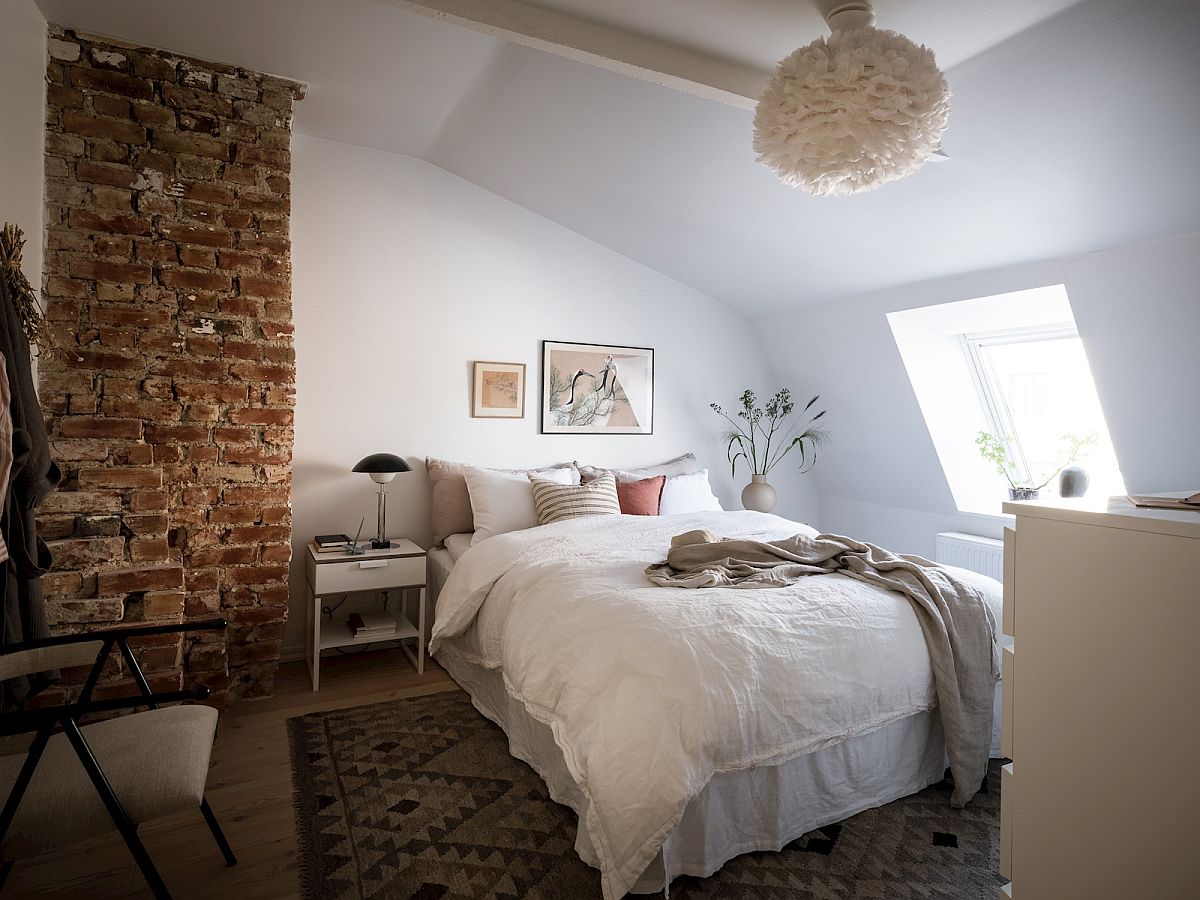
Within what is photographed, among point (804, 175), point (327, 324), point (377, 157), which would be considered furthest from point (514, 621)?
point (377, 157)

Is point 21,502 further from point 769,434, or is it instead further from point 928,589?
point 769,434

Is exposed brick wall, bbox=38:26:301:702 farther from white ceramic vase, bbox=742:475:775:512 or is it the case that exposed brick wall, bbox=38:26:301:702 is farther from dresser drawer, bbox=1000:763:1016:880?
white ceramic vase, bbox=742:475:775:512

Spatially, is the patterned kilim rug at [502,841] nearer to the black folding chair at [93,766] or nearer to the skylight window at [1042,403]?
the black folding chair at [93,766]

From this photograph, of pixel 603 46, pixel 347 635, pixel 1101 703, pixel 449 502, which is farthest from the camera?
pixel 449 502

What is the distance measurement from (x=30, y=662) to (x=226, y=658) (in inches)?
43.7

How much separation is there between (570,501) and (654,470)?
105 centimetres

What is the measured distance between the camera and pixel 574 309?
14.5ft

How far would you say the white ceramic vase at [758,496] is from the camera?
15.6 feet

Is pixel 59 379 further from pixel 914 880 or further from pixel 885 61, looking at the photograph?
pixel 914 880

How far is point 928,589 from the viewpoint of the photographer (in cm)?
247

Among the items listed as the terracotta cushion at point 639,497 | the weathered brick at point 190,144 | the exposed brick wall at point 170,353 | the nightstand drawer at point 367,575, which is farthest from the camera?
the terracotta cushion at point 639,497

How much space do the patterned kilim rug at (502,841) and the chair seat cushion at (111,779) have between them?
1.68ft

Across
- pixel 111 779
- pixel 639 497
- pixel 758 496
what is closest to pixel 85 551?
pixel 111 779

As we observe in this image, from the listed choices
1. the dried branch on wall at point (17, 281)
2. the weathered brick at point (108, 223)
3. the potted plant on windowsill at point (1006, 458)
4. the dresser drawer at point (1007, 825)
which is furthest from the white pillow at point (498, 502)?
the potted plant on windowsill at point (1006, 458)
